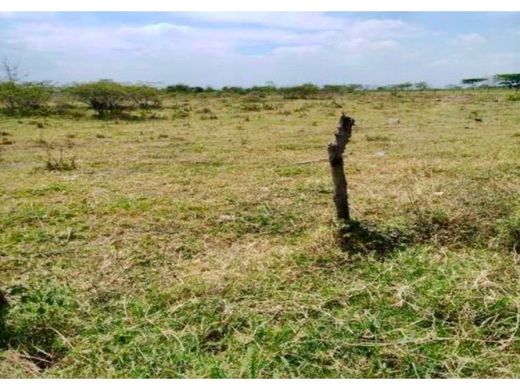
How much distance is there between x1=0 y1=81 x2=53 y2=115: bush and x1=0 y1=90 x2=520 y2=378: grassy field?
15400 mm

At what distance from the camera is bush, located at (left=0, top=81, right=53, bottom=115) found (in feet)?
73.0

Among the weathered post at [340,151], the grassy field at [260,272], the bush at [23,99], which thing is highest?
the bush at [23,99]

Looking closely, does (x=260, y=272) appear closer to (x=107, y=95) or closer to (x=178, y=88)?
(x=107, y=95)

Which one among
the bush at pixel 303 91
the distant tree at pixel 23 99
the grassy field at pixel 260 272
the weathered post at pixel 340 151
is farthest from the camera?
the bush at pixel 303 91

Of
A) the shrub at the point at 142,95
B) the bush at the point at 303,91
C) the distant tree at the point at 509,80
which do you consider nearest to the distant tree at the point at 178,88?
the bush at the point at 303,91

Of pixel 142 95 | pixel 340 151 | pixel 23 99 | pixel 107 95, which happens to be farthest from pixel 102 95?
pixel 340 151

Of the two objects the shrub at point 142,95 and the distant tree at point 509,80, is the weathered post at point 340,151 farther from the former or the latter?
the distant tree at point 509,80

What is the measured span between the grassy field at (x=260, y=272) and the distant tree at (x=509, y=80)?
60771mm

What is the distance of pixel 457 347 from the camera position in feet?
9.85

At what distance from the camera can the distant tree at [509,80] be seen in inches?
2456

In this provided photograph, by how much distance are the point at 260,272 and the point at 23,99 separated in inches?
838

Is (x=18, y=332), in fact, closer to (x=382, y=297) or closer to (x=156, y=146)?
(x=382, y=297)

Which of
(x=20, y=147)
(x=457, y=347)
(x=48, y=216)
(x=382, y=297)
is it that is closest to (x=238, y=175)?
(x=48, y=216)

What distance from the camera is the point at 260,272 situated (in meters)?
4.13
